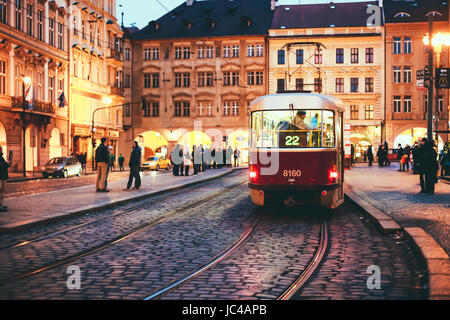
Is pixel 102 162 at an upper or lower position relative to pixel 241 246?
upper

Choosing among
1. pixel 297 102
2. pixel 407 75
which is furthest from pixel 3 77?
pixel 407 75

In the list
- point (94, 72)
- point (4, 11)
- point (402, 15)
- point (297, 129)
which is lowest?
point (297, 129)

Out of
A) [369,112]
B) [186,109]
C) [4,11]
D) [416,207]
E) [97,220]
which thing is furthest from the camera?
[186,109]

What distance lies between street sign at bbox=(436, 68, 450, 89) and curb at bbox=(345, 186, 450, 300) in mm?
13403

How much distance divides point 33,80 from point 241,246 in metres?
34.9

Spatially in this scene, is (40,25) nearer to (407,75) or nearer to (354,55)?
(354,55)

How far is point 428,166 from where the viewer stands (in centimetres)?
1795

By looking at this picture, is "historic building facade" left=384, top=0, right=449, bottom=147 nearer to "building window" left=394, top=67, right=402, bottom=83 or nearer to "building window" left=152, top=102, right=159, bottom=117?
"building window" left=394, top=67, right=402, bottom=83

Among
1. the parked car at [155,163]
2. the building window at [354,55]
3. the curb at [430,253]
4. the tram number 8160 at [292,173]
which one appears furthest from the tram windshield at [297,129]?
the building window at [354,55]

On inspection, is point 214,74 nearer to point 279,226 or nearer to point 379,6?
point 379,6

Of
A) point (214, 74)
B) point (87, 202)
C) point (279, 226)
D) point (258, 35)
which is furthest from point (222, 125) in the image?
point (279, 226)

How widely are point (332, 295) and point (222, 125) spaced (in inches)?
2172

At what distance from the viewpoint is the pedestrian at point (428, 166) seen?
17.9 m

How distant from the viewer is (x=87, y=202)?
15.4 m
